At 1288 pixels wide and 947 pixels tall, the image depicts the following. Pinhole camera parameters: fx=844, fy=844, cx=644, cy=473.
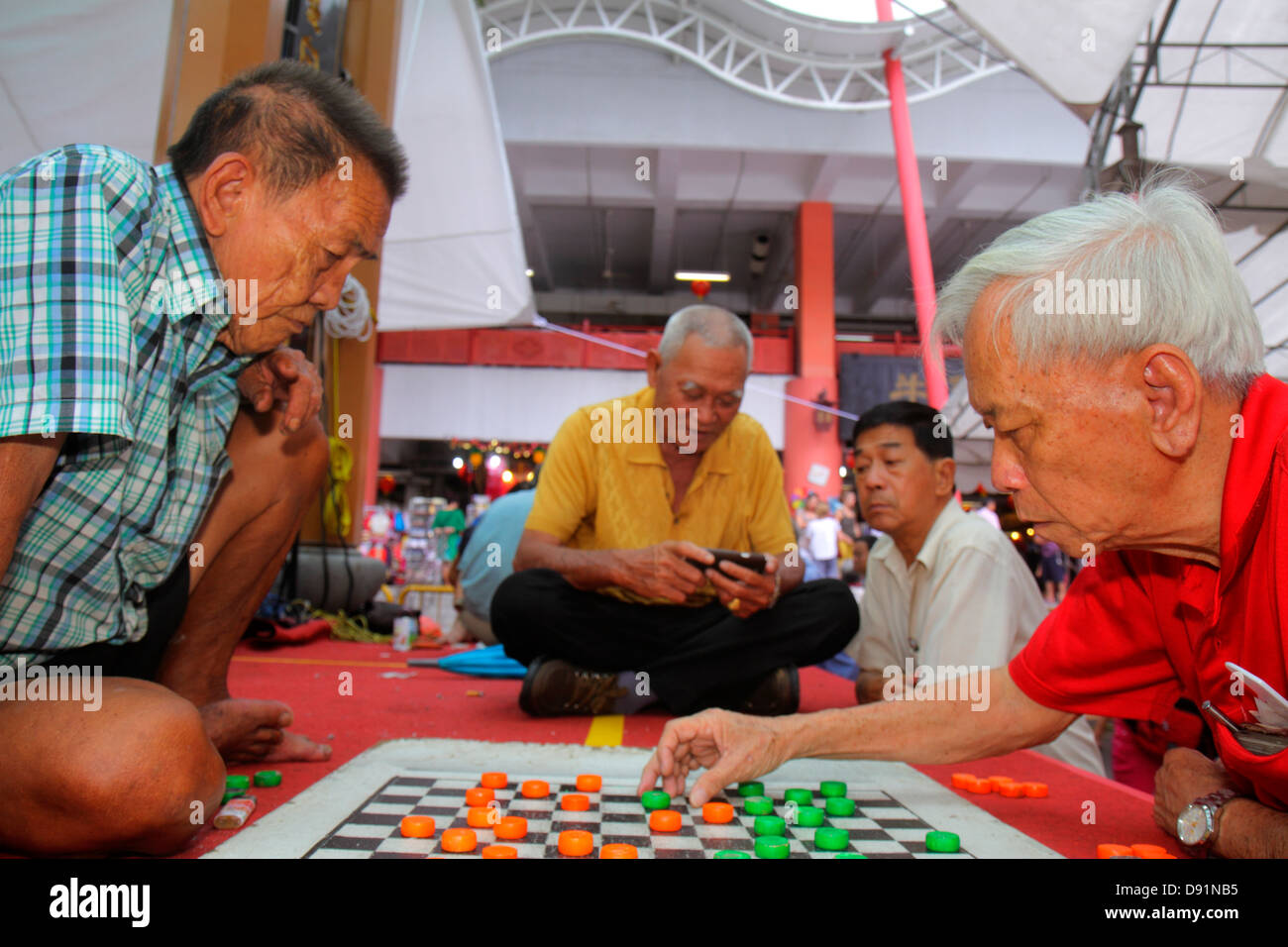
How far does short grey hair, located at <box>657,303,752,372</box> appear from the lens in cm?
256

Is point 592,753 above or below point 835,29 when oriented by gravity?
below

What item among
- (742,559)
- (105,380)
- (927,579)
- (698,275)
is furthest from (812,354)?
(105,380)

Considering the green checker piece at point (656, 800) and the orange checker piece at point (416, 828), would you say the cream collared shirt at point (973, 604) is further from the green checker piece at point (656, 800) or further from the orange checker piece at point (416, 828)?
the orange checker piece at point (416, 828)

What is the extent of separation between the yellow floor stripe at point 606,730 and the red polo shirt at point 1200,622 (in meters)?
1.05

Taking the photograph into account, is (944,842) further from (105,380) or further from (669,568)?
(105,380)

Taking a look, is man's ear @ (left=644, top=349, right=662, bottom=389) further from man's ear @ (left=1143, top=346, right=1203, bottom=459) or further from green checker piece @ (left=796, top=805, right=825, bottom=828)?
man's ear @ (left=1143, top=346, right=1203, bottom=459)

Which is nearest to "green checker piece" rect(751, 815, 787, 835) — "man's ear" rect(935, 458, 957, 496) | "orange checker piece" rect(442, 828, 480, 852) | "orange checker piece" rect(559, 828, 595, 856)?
"orange checker piece" rect(559, 828, 595, 856)

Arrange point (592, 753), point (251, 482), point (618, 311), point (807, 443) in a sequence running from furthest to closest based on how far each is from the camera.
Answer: point (618, 311)
point (807, 443)
point (592, 753)
point (251, 482)

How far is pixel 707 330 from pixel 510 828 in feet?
5.62

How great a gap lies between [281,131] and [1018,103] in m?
12.9

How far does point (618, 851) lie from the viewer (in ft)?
3.69

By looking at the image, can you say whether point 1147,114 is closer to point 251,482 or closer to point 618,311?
point 251,482

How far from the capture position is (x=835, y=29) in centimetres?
1038

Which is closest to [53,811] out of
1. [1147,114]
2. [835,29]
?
[1147,114]
